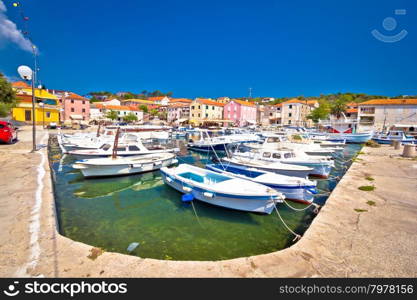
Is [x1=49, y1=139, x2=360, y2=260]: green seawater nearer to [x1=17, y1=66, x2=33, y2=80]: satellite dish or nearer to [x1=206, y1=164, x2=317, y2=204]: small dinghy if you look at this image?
[x1=206, y1=164, x2=317, y2=204]: small dinghy

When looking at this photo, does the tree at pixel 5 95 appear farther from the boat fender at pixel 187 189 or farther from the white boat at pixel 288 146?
the boat fender at pixel 187 189

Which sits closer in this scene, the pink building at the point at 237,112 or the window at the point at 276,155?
the window at the point at 276,155

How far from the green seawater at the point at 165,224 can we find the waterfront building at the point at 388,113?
5916cm

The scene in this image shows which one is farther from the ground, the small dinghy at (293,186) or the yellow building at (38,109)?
the yellow building at (38,109)

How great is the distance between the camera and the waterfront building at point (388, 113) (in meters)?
52.1

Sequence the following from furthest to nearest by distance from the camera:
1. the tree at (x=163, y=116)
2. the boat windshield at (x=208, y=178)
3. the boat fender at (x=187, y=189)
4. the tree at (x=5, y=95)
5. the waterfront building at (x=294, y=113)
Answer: the tree at (x=163, y=116)
the waterfront building at (x=294, y=113)
the tree at (x=5, y=95)
the boat windshield at (x=208, y=178)
the boat fender at (x=187, y=189)

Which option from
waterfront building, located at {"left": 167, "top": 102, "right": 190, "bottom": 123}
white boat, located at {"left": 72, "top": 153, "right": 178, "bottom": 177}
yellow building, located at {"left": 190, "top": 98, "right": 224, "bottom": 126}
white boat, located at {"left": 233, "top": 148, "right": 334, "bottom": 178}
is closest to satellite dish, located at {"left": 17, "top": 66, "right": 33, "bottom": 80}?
white boat, located at {"left": 72, "top": 153, "right": 178, "bottom": 177}

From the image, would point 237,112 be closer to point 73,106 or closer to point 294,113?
→ point 294,113

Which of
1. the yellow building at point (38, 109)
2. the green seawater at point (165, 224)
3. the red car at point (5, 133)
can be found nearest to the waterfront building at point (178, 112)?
the yellow building at point (38, 109)

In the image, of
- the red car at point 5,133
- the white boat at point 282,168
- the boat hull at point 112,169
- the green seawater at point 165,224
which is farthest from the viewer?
the red car at point 5,133

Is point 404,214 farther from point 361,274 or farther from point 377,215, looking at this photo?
point 361,274

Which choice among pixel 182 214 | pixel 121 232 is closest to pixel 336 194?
pixel 182 214

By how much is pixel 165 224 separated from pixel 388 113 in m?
70.2

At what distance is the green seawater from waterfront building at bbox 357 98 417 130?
59.2 m
